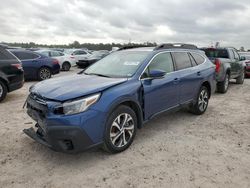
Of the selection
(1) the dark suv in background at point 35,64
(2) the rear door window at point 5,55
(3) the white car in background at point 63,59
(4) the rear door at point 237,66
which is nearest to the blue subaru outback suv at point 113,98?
(2) the rear door window at point 5,55

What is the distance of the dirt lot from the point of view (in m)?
3.21

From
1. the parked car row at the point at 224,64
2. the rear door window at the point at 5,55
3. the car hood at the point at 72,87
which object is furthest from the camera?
the parked car row at the point at 224,64

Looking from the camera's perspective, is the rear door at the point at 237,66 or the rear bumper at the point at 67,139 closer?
the rear bumper at the point at 67,139

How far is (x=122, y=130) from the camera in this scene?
3.90 meters

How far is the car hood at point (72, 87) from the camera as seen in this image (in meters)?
3.44

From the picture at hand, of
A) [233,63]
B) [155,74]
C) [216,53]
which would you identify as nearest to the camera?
[155,74]

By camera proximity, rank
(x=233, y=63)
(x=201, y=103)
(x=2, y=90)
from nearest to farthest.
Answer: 1. (x=201, y=103)
2. (x=2, y=90)
3. (x=233, y=63)

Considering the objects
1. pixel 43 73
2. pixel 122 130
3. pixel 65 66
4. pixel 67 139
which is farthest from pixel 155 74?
pixel 65 66

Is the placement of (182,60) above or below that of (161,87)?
above

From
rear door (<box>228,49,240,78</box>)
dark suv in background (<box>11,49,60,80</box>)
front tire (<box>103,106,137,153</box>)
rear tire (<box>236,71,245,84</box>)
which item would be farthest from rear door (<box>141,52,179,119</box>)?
dark suv in background (<box>11,49,60,80</box>)

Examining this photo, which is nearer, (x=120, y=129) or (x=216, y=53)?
(x=120, y=129)

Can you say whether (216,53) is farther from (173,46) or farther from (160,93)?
(160,93)

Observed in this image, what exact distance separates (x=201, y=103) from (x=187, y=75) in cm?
109

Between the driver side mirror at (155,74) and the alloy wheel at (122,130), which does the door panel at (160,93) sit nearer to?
the driver side mirror at (155,74)
